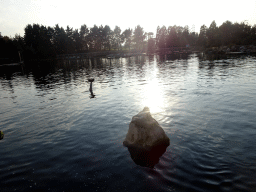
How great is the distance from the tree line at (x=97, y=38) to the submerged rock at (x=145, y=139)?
116m

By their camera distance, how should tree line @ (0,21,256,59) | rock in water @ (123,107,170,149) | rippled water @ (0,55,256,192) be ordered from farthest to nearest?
tree line @ (0,21,256,59) < rock in water @ (123,107,170,149) < rippled water @ (0,55,256,192)

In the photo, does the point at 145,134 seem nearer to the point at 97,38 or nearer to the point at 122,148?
the point at 122,148

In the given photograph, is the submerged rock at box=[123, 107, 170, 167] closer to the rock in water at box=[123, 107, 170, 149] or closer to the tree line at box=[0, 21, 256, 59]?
the rock in water at box=[123, 107, 170, 149]

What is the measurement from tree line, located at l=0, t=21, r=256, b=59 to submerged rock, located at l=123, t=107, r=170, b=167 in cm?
11626

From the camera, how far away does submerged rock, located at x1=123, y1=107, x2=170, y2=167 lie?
7.79m

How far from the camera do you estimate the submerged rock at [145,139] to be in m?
7.79

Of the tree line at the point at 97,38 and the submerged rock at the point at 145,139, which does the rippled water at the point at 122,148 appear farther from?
the tree line at the point at 97,38

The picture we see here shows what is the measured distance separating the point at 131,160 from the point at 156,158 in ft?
3.82

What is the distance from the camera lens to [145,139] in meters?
8.09

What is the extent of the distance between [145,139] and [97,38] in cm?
15964

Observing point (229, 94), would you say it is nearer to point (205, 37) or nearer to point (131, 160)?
point (131, 160)

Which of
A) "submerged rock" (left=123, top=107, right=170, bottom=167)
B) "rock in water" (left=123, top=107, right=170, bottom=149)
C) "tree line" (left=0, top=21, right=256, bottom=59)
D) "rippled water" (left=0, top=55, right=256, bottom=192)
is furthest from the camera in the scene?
"tree line" (left=0, top=21, right=256, bottom=59)

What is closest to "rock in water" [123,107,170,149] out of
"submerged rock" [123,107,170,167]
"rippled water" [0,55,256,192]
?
"submerged rock" [123,107,170,167]

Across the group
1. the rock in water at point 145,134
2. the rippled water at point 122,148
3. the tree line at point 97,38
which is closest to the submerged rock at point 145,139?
the rock in water at point 145,134
